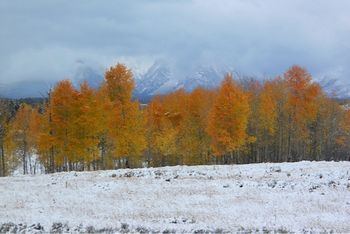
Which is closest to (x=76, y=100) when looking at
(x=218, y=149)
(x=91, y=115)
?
(x=91, y=115)

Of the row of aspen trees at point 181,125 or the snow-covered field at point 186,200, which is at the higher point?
the row of aspen trees at point 181,125

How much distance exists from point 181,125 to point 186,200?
32.5m

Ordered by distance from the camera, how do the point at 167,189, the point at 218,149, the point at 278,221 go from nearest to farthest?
1. the point at 278,221
2. the point at 167,189
3. the point at 218,149

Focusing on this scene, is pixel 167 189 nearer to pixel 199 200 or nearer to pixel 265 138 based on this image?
pixel 199 200

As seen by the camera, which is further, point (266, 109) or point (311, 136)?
point (311, 136)

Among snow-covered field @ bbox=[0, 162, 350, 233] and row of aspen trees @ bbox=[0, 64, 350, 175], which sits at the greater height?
row of aspen trees @ bbox=[0, 64, 350, 175]

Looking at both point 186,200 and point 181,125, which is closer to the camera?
point 186,200

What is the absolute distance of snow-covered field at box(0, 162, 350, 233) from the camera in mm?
17281

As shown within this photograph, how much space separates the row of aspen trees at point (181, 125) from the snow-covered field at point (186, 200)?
10.2 m

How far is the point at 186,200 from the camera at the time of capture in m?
22.2

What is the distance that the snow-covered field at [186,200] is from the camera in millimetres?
17281

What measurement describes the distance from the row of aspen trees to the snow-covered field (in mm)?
10224

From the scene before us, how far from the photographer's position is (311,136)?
196ft

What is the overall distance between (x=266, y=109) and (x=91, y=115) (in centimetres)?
2181
